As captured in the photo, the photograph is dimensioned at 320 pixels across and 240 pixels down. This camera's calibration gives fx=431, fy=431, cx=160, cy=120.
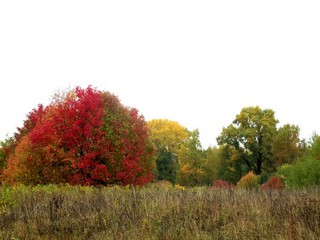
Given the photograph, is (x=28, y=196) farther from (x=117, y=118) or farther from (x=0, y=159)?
(x=0, y=159)

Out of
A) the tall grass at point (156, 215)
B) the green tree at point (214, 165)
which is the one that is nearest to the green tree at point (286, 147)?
the green tree at point (214, 165)

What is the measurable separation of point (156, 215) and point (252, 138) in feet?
177

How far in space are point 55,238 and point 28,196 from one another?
3.85 metres

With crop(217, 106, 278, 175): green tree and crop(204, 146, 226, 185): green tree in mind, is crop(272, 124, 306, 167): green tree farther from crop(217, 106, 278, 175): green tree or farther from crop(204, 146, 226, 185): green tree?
crop(204, 146, 226, 185): green tree

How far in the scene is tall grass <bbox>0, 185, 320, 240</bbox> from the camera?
9.45 metres

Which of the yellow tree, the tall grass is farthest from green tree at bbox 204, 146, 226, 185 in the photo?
the tall grass

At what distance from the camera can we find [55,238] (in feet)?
37.4

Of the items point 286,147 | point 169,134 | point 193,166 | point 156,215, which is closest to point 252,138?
point 286,147

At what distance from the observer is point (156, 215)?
37.9ft

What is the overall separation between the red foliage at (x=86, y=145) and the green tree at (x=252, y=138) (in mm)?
38745

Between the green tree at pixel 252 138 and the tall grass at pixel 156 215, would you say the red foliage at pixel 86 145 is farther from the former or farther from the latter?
the green tree at pixel 252 138

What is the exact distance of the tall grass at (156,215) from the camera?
31.0 feet

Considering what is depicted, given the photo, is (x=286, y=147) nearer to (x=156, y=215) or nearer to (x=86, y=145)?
(x=86, y=145)

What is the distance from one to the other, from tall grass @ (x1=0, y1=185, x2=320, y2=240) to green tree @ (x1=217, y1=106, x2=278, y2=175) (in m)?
51.5
